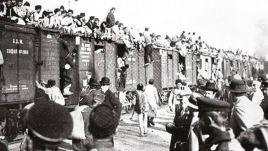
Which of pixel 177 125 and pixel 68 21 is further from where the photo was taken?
pixel 68 21

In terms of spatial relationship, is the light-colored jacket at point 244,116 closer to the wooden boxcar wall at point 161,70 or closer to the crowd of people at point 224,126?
the crowd of people at point 224,126

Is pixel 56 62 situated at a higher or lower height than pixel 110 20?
lower

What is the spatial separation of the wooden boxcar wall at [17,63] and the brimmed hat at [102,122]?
24.5 feet

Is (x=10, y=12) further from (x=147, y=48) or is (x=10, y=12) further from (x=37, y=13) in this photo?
(x=147, y=48)

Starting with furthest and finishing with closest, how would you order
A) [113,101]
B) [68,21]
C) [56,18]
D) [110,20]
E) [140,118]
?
[110,20] < [68,21] < [56,18] < [140,118] < [113,101]

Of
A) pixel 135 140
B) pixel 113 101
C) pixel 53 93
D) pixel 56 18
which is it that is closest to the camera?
pixel 113 101

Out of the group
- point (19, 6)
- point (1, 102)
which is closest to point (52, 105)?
point (1, 102)

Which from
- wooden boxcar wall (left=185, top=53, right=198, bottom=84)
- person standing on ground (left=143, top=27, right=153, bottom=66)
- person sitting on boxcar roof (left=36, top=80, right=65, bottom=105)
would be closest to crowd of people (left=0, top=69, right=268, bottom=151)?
person sitting on boxcar roof (left=36, top=80, right=65, bottom=105)

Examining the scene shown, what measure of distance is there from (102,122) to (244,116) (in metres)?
2.11

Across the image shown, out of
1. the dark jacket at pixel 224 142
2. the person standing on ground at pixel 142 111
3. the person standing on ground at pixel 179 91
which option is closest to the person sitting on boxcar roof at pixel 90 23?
the person standing on ground at pixel 142 111

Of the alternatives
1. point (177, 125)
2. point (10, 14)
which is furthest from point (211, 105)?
point (10, 14)

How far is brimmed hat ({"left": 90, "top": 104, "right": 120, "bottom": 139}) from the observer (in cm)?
322

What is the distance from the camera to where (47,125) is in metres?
2.45

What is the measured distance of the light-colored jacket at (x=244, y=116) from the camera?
4414 mm
